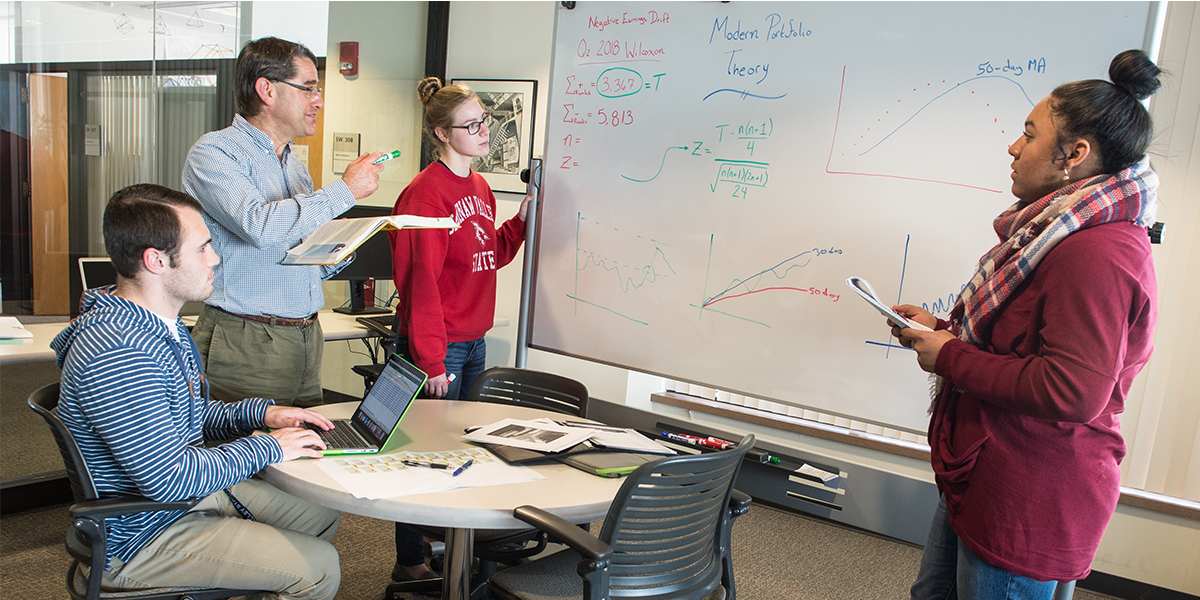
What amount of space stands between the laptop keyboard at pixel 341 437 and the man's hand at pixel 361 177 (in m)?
0.69

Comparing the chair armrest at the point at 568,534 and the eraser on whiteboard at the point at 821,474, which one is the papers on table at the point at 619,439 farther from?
the eraser on whiteboard at the point at 821,474

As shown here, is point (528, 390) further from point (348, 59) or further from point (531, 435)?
point (348, 59)

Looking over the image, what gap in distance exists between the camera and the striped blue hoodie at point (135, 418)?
135 cm

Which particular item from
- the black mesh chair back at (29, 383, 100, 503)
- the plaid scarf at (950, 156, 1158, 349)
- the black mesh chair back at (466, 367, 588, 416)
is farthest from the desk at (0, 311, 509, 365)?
the plaid scarf at (950, 156, 1158, 349)

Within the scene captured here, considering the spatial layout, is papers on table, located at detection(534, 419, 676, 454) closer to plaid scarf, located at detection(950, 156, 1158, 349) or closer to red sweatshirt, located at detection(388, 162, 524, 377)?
red sweatshirt, located at detection(388, 162, 524, 377)

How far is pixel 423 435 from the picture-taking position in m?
1.82

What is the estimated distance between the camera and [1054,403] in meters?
1.29

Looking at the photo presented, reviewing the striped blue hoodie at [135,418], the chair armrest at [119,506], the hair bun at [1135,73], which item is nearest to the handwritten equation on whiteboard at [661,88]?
the hair bun at [1135,73]

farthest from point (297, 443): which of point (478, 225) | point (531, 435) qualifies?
point (478, 225)

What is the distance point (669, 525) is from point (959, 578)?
58 centimetres

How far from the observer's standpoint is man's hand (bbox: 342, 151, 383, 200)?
214cm

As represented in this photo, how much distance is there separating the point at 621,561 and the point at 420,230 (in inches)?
48.8

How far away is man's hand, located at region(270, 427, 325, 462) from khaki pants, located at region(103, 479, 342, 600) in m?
0.16

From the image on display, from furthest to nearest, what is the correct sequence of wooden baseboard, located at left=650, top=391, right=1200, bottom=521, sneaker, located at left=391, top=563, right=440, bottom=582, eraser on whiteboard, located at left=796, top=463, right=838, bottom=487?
eraser on whiteboard, located at left=796, top=463, right=838, bottom=487 → wooden baseboard, located at left=650, top=391, right=1200, bottom=521 → sneaker, located at left=391, top=563, right=440, bottom=582
